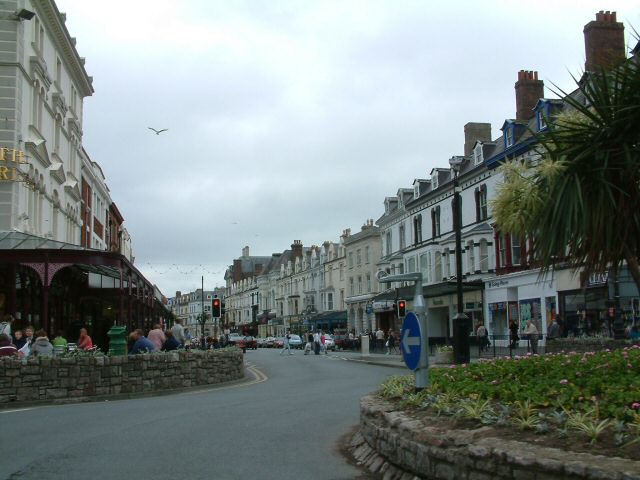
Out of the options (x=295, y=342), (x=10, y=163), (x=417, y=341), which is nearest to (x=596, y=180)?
(x=417, y=341)

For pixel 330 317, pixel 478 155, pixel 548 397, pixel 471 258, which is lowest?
pixel 548 397

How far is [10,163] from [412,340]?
20.8m

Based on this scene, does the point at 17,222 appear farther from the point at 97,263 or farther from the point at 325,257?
the point at 325,257

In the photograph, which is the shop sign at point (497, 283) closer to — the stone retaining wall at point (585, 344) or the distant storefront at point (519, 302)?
the distant storefront at point (519, 302)

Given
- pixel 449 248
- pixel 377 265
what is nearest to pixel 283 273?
pixel 377 265

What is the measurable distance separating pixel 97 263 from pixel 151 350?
3959 millimetres

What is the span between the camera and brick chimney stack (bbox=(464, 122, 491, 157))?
4644cm

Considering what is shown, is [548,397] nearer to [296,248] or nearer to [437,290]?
[437,290]

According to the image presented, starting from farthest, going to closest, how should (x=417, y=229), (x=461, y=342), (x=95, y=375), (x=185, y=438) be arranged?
1. (x=417, y=229)
2. (x=461, y=342)
3. (x=95, y=375)
4. (x=185, y=438)

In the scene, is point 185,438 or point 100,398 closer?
point 185,438

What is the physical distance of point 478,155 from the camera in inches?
1619

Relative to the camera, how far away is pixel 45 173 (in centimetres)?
2958

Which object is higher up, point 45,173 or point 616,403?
point 45,173

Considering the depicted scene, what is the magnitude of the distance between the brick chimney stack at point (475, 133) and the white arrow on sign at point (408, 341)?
127 ft
